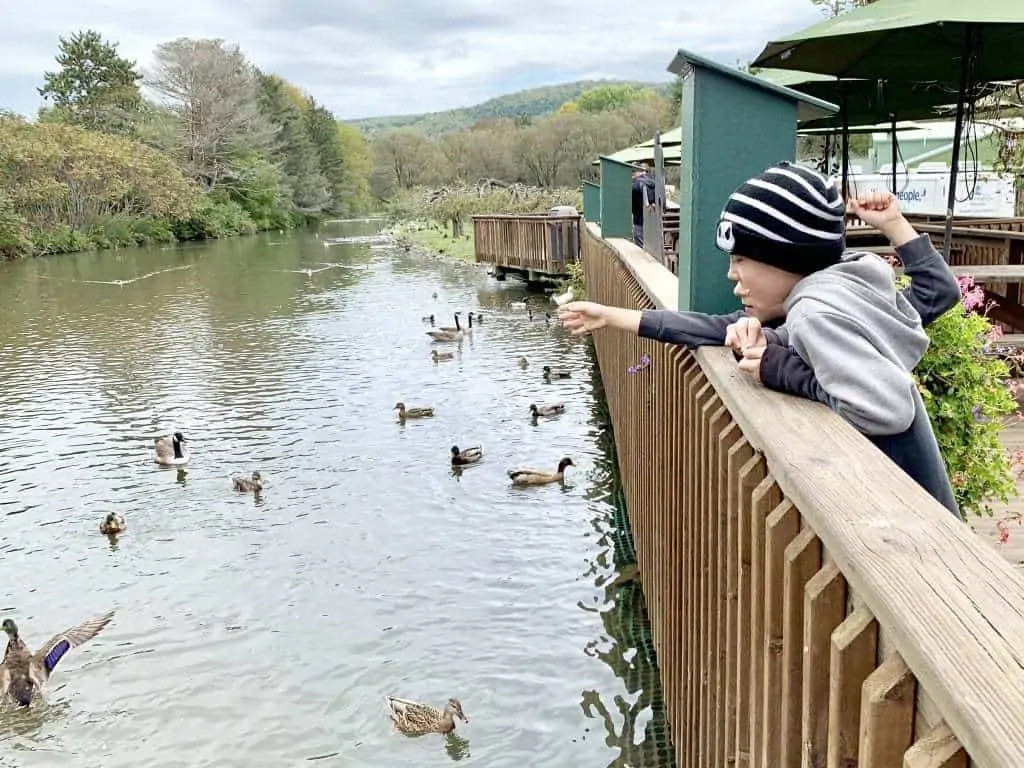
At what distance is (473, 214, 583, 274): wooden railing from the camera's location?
19.9m

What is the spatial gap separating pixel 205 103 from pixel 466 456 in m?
56.1

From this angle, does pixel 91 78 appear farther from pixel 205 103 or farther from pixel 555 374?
pixel 555 374

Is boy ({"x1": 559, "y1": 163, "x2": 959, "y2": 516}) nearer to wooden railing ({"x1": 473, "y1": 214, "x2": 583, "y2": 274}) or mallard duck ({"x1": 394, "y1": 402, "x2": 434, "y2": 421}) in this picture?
mallard duck ({"x1": 394, "y1": 402, "x2": 434, "y2": 421})

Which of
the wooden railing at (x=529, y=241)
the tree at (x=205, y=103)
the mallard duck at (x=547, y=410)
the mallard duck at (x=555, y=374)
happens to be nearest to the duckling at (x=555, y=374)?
the mallard duck at (x=555, y=374)

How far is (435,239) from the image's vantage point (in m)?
40.6

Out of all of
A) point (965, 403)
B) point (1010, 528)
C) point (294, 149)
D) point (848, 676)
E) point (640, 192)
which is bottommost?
point (1010, 528)

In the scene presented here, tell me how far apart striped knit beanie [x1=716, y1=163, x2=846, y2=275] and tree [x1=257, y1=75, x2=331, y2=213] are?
75.4m

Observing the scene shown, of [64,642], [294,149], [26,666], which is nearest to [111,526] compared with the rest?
[64,642]

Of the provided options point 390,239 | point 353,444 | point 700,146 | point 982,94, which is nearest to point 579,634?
point 700,146

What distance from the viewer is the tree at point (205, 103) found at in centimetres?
5900

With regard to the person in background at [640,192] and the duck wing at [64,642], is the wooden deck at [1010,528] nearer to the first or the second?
the duck wing at [64,642]

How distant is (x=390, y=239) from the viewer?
45.9m

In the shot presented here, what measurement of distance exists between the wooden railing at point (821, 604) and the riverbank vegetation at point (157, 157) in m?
39.3

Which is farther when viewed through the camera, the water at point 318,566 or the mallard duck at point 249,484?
the mallard duck at point 249,484
